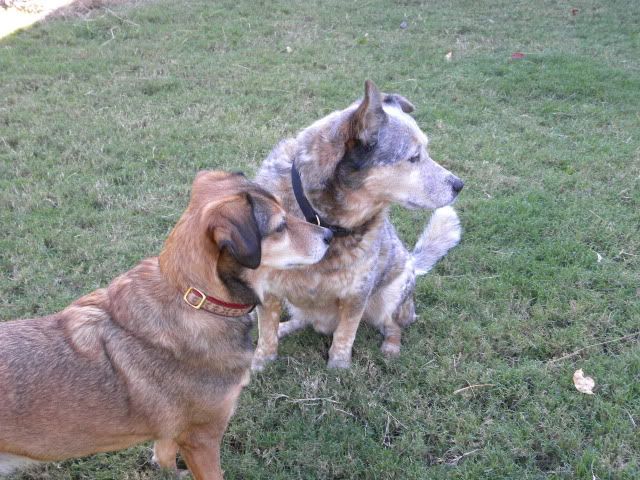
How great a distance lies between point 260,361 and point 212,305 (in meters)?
1.53

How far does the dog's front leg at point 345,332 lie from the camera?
13.9 ft

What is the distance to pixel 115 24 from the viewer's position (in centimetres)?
1111

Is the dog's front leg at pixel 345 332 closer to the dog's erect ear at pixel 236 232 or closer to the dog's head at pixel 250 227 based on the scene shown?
the dog's head at pixel 250 227

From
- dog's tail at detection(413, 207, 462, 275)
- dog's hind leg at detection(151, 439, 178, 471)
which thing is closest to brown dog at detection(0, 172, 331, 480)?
dog's hind leg at detection(151, 439, 178, 471)

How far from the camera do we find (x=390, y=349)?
14.9 feet

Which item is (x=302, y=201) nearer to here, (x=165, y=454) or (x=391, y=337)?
(x=391, y=337)

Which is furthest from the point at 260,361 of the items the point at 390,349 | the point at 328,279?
the point at 390,349

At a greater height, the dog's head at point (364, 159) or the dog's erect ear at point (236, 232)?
the dog's erect ear at point (236, 232)

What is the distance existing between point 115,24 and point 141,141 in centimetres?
533

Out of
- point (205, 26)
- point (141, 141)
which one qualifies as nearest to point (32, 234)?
point (141, 141)

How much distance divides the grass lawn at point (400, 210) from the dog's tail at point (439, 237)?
21cm

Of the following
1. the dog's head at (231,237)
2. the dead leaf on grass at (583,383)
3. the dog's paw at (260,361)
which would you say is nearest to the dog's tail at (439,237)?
the dead leaf on grass at (583,383)

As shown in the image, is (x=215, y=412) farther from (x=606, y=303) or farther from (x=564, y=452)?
(x=606, y=303)

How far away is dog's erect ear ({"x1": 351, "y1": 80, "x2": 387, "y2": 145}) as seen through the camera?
11.5 feet
